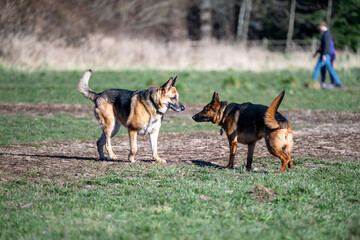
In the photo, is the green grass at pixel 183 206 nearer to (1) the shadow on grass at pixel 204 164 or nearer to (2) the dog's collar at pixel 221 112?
(1) the shadow on grass at pixel 204 164

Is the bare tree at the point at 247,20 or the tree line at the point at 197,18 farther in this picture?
the bare tree at the point at 247,20

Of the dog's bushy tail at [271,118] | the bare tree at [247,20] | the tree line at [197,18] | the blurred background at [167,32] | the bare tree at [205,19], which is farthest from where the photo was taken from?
the bare tree at [205,19]

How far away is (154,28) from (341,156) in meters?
37.5

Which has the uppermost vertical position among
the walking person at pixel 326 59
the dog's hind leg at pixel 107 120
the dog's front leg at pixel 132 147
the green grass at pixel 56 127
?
the walking person at pixel 326 59

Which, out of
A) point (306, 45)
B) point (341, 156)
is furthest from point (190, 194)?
point (306, 45)

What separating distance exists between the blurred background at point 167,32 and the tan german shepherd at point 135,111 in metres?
16.4

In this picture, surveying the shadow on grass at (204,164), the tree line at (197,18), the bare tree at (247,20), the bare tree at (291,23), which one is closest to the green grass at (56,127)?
the shadow on grass at (204,164)

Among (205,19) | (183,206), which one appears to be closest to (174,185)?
(183,206)

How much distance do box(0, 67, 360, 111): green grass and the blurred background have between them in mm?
2397

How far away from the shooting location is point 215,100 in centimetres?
794

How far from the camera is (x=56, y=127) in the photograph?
37.3 feet

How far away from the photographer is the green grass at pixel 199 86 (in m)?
16.0

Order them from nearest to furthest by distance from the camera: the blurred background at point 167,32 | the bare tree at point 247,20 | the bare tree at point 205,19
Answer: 1. the blurred background at point 167,32
2. the bare tree at point 247,20
3. the bare tree at point 205,19

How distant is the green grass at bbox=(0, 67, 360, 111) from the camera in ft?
52.5
